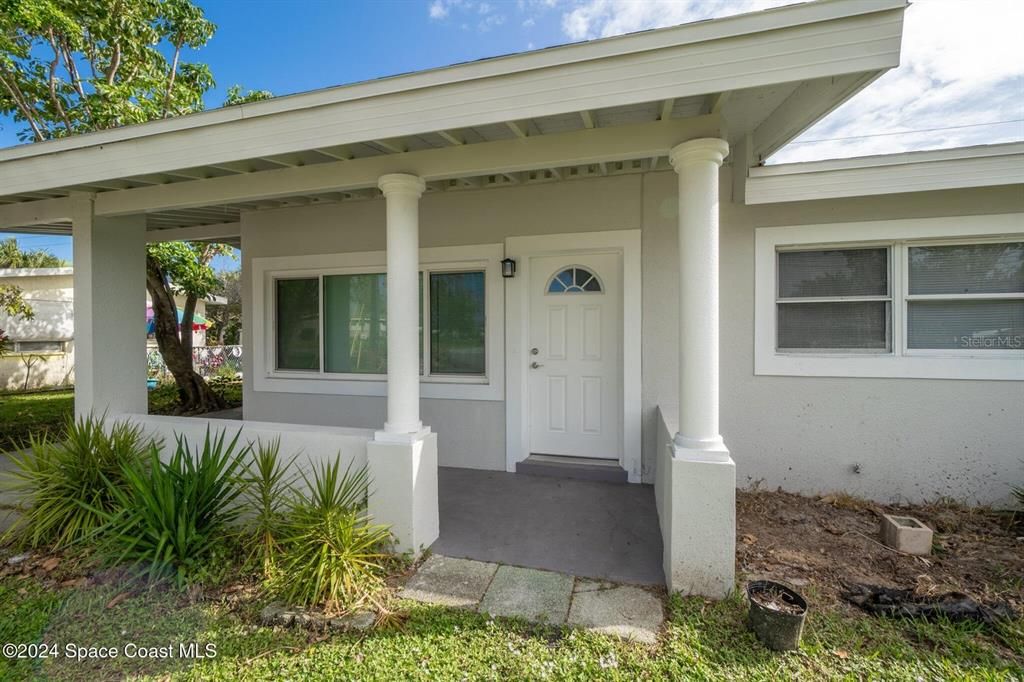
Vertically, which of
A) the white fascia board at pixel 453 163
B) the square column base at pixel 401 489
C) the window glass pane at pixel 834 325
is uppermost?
the white fascia board at pixel 453 163

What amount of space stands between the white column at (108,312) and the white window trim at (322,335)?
3.95 feet

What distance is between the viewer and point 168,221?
580 cm

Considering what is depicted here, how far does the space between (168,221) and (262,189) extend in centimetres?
321

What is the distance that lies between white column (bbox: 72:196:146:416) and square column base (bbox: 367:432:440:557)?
9.62ft

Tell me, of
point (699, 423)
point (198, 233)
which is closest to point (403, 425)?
point (699, 423)

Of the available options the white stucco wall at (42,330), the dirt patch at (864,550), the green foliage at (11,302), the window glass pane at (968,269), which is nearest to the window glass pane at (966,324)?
the window glass pane at (968,269)

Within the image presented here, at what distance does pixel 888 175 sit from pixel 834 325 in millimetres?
1258

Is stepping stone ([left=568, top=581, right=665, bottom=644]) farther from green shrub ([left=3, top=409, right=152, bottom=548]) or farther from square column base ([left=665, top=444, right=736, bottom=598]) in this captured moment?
green shrub ([left=3, top=409, right=152, bottom=548])

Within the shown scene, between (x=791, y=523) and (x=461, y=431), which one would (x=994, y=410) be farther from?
(x=461, y=431)

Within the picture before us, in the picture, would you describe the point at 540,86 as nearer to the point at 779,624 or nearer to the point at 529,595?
the point at 529,595

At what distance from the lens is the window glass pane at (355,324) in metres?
5.31

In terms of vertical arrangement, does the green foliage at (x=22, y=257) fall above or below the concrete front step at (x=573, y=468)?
above

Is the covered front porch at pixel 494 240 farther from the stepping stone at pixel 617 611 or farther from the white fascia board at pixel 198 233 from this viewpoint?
the stepping stone at pixel 617 611

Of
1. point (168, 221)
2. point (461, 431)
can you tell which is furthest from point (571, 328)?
point (168, 221)
